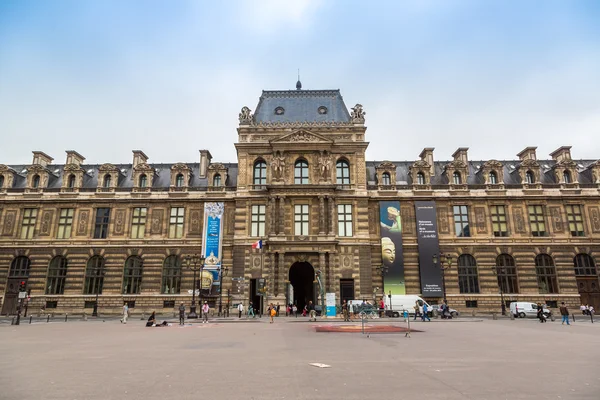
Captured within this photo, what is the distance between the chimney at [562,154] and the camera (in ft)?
163

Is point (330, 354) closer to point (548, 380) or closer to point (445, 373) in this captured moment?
point (445, 373)

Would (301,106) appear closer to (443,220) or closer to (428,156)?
(428,156)

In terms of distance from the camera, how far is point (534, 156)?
49.6 m

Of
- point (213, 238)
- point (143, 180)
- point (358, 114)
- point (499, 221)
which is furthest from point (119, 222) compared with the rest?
point (499, 221)

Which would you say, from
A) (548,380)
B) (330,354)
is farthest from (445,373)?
→ (330,354)

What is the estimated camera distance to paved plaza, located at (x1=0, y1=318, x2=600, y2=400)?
335 inches

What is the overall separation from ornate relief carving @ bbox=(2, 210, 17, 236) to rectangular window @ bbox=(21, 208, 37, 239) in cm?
105

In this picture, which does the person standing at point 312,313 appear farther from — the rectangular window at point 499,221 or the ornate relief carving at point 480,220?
the rectangular window at point 499,221

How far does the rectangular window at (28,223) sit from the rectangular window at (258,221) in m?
26.7

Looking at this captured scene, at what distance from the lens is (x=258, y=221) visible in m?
44.8

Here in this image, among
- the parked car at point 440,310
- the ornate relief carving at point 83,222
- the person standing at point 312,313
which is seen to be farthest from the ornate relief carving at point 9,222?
the parked car at point 440,310

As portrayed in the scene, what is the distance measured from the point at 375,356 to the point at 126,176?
45571mm

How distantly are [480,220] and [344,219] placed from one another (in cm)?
1609

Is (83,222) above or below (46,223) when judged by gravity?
above
